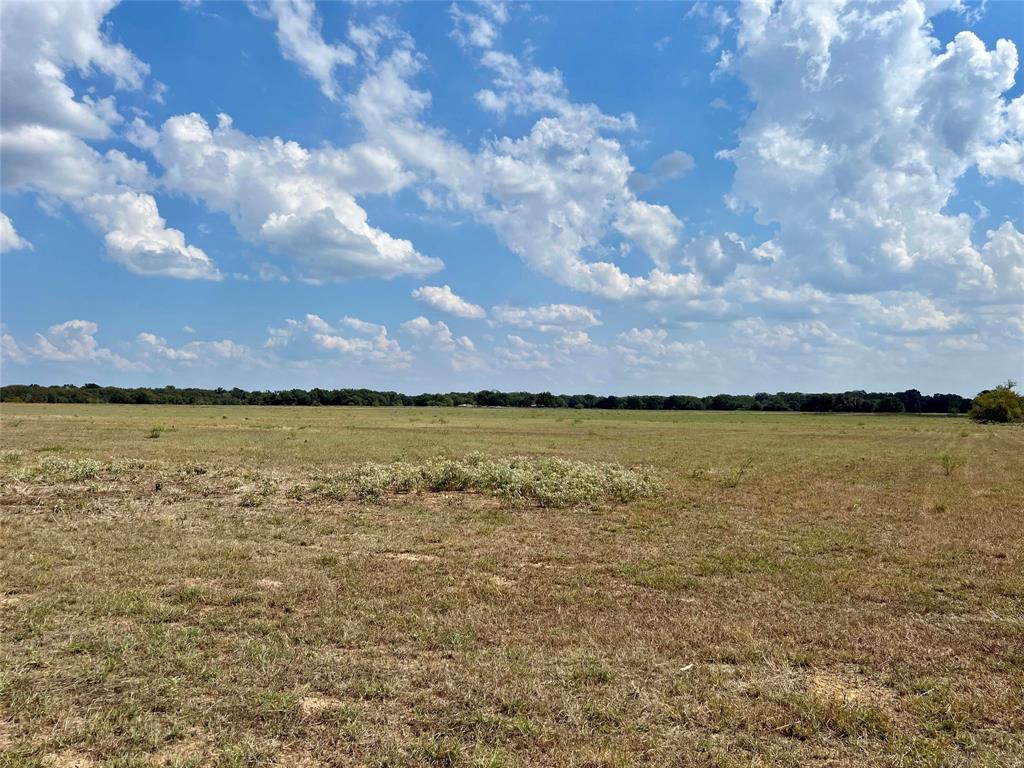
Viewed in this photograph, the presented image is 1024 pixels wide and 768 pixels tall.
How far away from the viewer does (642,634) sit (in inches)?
301

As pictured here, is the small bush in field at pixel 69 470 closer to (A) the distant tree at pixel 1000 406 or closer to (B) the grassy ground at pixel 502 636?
(B) the grassy ground at pixel 502 636

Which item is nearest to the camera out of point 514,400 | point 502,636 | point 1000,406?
point 502,636

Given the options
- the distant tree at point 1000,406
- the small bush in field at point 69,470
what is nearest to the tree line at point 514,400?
the distant tree at point 1000,406

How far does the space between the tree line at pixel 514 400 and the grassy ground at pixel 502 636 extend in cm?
14171

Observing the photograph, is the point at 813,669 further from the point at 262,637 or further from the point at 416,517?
the point at 416,517

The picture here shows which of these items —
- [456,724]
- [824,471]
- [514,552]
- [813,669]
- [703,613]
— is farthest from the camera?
[824,471]

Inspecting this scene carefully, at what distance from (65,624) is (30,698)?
7.17 ft

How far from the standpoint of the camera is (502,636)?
745cm

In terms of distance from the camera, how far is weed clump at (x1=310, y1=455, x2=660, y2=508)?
61.5ft

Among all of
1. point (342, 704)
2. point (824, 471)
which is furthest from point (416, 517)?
point (824, 471)

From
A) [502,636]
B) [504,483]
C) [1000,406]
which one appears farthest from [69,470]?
[1000,406]

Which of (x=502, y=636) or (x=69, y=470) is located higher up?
(x=69, y=470)

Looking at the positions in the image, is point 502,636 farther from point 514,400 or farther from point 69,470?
point 514,400

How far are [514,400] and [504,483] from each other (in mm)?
156556
